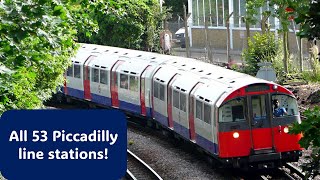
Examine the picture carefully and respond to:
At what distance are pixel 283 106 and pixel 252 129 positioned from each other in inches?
39.4

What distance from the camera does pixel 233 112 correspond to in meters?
17.5

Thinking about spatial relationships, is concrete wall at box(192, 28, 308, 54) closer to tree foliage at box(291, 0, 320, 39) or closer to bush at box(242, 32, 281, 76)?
Answer: bush at box(242, 32, 281, 76)

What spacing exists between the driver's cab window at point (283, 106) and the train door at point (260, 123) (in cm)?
23

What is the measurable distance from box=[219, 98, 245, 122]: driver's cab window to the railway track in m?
2.14

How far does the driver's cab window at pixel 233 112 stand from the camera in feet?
57.3

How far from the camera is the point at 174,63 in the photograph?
2464cm

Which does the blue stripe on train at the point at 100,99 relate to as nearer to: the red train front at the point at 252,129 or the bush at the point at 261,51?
the bush at the point at 261,51

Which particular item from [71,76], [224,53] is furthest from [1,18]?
[224,53]

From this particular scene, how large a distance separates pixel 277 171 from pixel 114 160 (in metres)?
14.6

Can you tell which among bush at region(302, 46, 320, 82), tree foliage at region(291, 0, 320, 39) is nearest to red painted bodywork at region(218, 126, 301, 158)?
tree foliage at region(291, 0, 320, 39)

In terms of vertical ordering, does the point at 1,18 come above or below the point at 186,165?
above

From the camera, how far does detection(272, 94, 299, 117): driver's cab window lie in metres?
17.7

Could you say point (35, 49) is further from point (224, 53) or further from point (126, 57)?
point (224, 53)

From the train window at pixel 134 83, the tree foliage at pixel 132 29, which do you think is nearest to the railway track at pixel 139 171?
the train window at pixel 134 83
